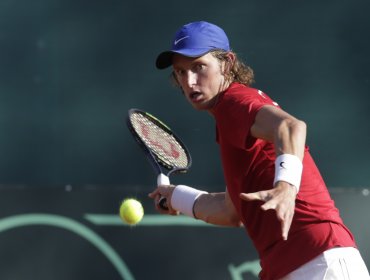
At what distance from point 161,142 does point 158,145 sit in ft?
0.16

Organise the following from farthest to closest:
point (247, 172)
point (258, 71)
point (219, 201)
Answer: point (258, 71) < point (219, 201) < point (247, 172)

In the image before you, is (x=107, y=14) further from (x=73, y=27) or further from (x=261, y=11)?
(x=261, y=11)

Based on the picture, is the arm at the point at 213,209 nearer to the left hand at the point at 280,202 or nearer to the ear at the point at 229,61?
the ear at the point at 229,61

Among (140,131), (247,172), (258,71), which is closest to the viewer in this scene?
(247,172)

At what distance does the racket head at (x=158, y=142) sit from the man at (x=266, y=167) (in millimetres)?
825

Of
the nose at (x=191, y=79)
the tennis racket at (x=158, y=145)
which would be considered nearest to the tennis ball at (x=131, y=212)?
the tennis racket at (x=158, y=145)

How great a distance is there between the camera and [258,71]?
5.73 metres

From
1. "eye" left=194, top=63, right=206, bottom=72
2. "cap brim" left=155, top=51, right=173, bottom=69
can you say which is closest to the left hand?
"eye" left=194, top=63, right=206, bottom=72

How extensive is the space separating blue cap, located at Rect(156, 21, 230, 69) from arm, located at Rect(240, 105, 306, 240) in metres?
0.67

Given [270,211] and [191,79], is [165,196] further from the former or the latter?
[270,211]

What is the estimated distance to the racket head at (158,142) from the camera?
4453mm

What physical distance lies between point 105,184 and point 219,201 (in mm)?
1695

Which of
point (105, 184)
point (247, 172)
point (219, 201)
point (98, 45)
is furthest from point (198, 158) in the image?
point (247, 172)

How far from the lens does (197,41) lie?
355 cm
